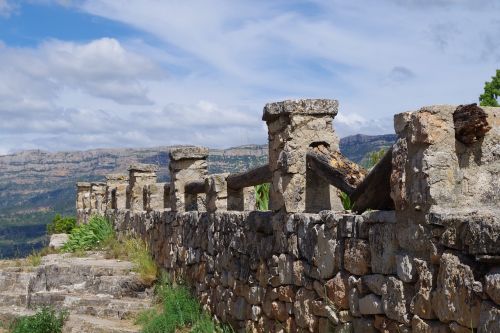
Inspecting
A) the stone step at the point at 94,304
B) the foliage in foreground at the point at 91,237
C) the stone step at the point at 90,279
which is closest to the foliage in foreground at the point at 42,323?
the stone step at the point at 94,304

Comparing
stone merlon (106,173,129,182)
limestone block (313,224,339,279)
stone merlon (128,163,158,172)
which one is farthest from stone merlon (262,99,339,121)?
stone merlon (106,173,129,182)

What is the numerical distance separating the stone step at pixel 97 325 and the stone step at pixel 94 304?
22 centimetres

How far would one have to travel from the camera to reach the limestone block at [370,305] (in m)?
4.44

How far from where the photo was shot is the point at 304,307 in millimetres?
5664

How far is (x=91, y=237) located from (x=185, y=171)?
17.9 feet

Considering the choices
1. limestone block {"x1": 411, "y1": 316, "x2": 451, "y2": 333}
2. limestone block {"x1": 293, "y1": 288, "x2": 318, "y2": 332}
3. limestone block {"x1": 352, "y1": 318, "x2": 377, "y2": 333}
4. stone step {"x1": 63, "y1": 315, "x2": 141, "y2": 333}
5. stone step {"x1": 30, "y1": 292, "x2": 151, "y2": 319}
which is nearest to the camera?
limestone block {"x1": 411, "y1": 316, "x2": 451, "y2": 333}

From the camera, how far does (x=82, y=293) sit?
10672mm

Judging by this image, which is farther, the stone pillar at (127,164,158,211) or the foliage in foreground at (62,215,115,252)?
the foliage in foreground at (62,215,115,252)

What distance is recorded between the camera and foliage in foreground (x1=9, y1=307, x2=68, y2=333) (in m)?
8.77

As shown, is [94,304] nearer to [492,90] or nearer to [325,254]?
[325,254]

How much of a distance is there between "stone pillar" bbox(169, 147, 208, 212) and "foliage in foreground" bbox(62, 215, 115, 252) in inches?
193

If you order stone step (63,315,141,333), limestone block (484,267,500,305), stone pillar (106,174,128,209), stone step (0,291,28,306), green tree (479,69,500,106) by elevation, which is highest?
green tree (479,69,500,106)

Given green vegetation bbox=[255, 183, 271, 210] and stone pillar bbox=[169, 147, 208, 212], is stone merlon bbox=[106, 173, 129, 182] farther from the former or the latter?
green vegetation bbox=[255, 183, 271, 210]

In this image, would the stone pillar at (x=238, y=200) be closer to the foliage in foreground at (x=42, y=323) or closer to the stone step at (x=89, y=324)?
the stone step at (x=89, y=324)
